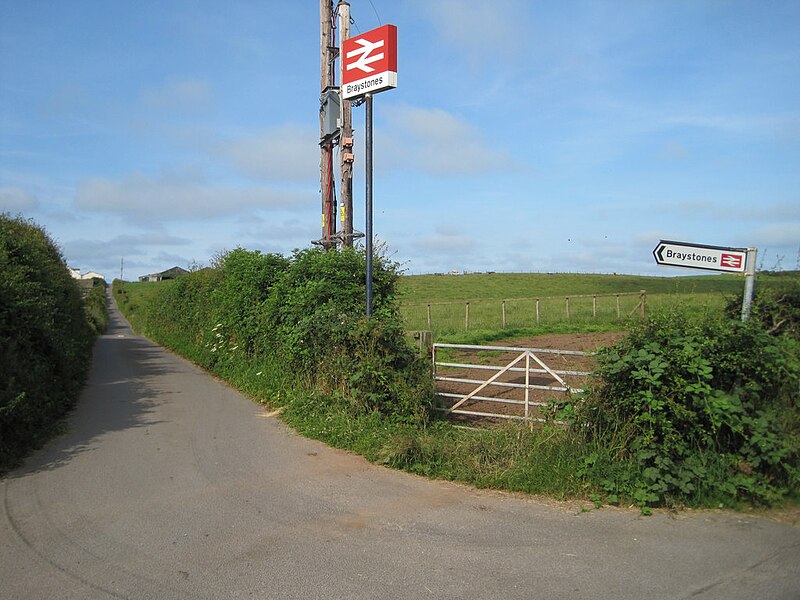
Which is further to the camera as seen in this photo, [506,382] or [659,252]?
[506,382]

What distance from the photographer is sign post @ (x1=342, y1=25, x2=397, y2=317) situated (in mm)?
9719

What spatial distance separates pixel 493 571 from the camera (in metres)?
4.82

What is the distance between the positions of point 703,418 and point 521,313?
28.7m

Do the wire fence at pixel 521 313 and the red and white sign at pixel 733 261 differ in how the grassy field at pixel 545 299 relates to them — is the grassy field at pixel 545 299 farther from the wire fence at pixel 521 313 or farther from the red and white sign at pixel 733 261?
the red and white sign at pixel 733 261

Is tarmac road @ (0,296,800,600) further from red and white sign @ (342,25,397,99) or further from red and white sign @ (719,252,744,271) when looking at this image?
red and white sign @ (342,25,397,99)

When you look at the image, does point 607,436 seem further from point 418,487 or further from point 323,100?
point 323,100

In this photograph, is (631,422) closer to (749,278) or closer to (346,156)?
(749,278)

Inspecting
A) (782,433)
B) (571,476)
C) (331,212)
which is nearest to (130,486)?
(571,476)

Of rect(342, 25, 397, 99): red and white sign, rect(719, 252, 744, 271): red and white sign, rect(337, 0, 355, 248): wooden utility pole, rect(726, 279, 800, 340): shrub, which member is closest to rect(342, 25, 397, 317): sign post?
rect(342, 25, 397, 99): red and white sign

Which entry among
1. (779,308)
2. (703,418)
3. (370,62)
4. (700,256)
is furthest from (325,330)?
(779,308)

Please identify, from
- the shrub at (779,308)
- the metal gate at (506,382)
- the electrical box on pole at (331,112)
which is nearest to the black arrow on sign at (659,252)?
the shrub at (779,308)

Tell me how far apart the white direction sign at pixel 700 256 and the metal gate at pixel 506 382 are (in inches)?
54.3

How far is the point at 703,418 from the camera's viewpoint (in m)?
6.45

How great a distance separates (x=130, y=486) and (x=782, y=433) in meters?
6.69
